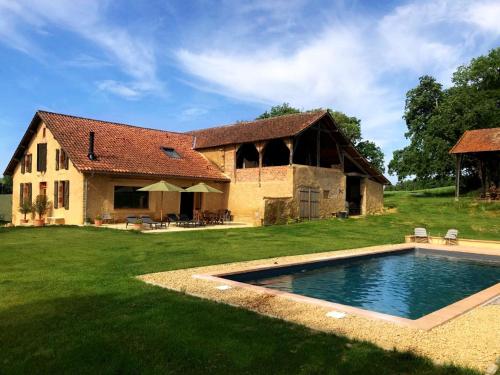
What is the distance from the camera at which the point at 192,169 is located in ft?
86.8

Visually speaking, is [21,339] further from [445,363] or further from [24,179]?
[24,179]

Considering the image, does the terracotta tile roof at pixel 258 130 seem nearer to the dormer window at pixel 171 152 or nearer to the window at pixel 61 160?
the dormer window at pixel 171 152

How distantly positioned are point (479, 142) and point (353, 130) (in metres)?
22.1

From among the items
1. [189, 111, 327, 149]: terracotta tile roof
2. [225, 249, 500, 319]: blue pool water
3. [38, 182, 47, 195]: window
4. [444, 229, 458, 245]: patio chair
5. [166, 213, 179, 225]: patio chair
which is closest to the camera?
[225, 249, 500, 319]: blue pool water

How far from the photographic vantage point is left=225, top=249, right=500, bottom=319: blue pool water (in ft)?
28.7

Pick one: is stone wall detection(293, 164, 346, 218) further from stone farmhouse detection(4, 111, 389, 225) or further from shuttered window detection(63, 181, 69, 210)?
shuttered window detection(63, 181, 69, 210)

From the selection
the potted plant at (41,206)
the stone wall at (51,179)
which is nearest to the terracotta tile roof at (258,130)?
the stone wall at (51,179)

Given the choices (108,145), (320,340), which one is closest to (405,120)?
(108,145)

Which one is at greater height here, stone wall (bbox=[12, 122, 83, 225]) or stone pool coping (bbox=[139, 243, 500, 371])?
stone wall (bbox=[12, 122, 83, 225])

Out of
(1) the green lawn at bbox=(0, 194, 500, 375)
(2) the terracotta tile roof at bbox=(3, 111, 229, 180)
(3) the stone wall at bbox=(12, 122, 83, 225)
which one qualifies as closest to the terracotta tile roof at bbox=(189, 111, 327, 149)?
(2) the terracotta tile roof at bbox=(3, 111, 229, 180)

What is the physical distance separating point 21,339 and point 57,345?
55cm

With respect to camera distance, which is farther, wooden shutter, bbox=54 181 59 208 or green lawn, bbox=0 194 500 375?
wooden shutter, bbox=54 181 59 208

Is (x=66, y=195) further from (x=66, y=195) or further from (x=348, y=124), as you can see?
(x=348, y=124)

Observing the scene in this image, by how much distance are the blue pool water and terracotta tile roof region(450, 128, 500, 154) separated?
18.0m
